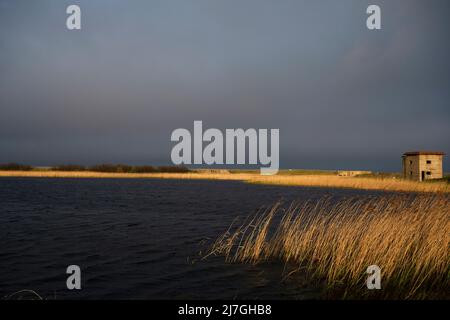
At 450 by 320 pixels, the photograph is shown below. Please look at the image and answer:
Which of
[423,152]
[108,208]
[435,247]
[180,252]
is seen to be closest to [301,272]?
[435,247]

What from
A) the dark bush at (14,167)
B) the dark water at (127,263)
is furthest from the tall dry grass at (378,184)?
the dark bush at (14,167)

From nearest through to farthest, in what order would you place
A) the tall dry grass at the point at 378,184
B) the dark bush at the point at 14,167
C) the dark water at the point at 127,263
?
the dark water at the point at 127,263 < the tall dry grass at the point at 378,184 < the dark bush at the point at 14,167

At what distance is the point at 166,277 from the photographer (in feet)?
29.4

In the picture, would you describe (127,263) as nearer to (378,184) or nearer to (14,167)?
(378,184)

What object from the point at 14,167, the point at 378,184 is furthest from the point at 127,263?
the point at 14,167

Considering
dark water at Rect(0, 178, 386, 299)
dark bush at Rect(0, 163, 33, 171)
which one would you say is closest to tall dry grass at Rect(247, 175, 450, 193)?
dark water at Rect(0, 178, 386, 299)

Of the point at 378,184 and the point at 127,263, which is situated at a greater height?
the point at 127,263

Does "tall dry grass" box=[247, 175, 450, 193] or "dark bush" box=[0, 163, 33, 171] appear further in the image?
"dark bush" box=[0, 163, 33, 171]

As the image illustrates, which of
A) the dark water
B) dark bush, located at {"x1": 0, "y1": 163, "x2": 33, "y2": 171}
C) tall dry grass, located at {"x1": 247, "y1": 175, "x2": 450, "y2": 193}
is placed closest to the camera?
Result: the dark water

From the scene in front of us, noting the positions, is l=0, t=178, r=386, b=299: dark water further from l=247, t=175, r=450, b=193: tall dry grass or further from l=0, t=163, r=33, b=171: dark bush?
l=0, t=163, r=33, b=171: dark bush

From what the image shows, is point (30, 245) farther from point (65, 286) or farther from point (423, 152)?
point (423, 152)

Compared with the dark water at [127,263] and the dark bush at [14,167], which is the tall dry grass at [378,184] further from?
the dark bush at [14,167]

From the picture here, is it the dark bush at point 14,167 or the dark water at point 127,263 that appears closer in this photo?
the dark water at point 127,263

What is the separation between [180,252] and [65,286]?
4111 mm
